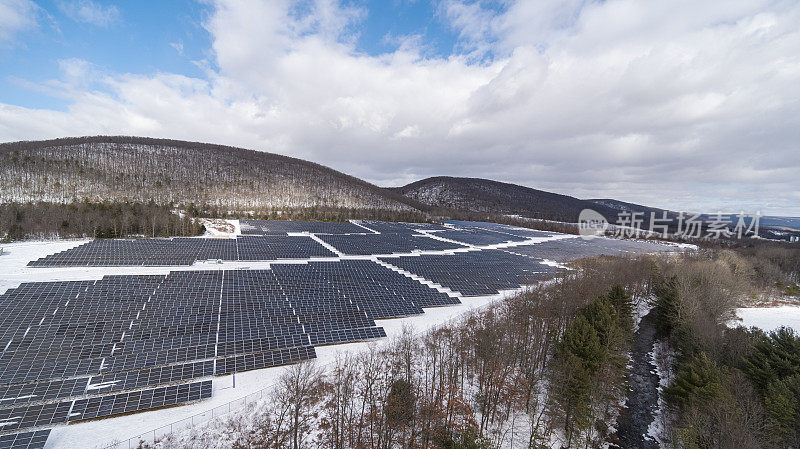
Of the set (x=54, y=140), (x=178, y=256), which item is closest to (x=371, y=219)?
(x=178, y=256)

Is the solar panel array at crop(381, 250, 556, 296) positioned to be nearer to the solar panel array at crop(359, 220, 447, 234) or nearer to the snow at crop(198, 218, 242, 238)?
the solar panel array at crop(359, 220, 447, 234)

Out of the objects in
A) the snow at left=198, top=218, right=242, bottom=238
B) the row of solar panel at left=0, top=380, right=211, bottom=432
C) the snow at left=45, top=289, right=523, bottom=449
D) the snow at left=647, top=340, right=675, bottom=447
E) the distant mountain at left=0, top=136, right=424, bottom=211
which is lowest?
the snow at left=647, top=340, right=675, bottom=447

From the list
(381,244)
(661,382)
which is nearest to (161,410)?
(661,382)

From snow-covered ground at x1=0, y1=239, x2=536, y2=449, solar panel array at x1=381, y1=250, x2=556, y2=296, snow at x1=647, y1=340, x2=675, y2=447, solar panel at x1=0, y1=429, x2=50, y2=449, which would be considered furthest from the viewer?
solar panel array at x1=381, y1=250, x2=556, y2=296

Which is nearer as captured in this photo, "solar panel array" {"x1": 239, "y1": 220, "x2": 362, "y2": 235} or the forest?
the forest

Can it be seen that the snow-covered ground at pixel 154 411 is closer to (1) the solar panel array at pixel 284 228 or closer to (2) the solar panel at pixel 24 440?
(2) the solar panel at pixel 24 440

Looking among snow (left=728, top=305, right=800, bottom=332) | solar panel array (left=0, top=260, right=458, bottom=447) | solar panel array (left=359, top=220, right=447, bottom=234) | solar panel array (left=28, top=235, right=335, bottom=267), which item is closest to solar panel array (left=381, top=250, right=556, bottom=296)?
solar panel array (left=0, top=260, right=458, bottom=447)

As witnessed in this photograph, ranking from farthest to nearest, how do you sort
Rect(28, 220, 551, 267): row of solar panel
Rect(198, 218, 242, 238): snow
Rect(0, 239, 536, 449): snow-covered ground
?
1. Rect(198, 218, 242, 238): snow
2. Rect(28, 220, 551, 267): row of solar panel
3. Rect(0, 239, 536, 449): snow-covered ground
